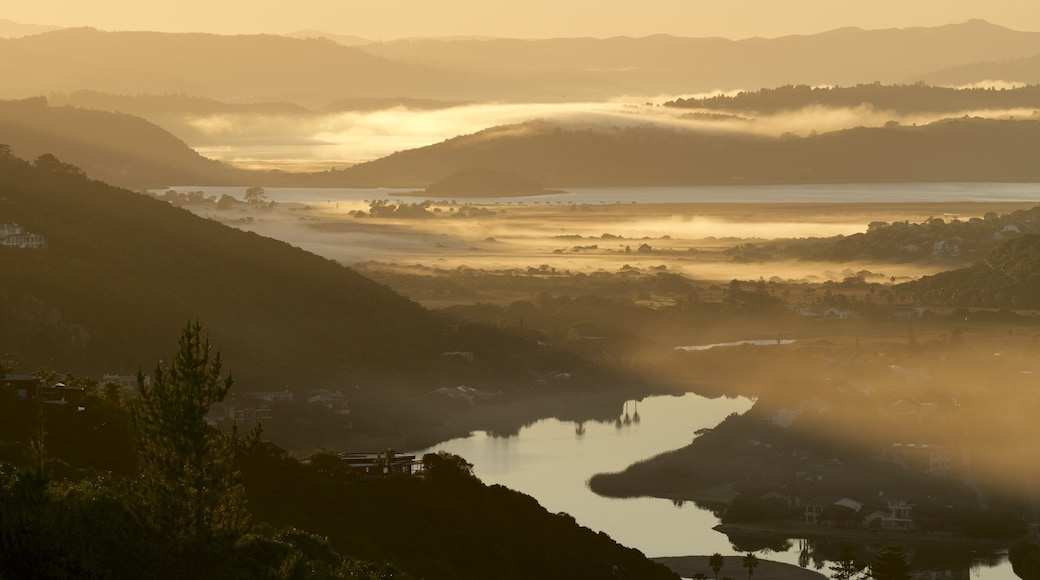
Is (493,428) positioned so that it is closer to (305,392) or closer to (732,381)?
(305,392)

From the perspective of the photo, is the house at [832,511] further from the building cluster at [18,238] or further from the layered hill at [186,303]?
the building cluster at [18,238]

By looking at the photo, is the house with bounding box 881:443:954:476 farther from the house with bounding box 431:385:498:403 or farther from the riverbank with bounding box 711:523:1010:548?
the house with bounding box 431:385:498:403

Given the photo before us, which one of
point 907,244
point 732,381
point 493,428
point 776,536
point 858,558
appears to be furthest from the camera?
point 907,244

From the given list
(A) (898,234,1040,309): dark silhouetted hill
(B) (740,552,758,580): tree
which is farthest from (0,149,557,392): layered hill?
(A) (898,234,1040,309): dark silhouetted hill

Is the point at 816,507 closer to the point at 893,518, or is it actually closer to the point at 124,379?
the point at 893,518

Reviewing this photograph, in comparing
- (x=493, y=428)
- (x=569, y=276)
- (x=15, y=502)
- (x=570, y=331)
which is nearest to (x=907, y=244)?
(x=569, y=276)

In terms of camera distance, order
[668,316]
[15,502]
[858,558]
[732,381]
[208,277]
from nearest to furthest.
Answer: [15,502] → [858,558] → [208,277] → [732,381] → [668,316]
